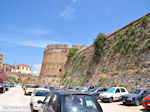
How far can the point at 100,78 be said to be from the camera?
24.3m

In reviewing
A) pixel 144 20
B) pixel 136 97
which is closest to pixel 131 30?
pixel 144 20

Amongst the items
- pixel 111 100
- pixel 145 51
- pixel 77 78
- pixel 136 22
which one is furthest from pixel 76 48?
pixel 111 100

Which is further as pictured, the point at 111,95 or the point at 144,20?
the point at 144,20

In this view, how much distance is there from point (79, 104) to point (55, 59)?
158 feet

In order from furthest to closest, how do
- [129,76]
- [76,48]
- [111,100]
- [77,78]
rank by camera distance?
[76,48] → [77,78] → [129,76] → [111,100]

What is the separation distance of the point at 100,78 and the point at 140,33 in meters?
9.28

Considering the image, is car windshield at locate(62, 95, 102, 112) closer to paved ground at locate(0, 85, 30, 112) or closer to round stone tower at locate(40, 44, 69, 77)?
paved ground at locate(0, 85, 30, 112)

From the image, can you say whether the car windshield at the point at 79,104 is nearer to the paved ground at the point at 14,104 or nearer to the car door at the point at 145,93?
the paved ground at the point at 14,104

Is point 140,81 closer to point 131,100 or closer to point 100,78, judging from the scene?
point 131,100

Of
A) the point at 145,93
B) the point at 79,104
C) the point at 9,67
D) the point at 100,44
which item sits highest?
the point at 9,67

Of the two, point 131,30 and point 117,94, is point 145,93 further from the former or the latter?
point 131,30

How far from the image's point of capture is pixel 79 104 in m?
3.99

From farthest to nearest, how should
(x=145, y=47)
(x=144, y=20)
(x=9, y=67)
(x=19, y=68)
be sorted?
(x=9, y=67) → (x=19, y=68) → (x=144, y=20) → (x=145, y=47)

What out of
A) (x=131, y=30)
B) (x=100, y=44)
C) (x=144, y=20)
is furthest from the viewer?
(x=100, y=44)
